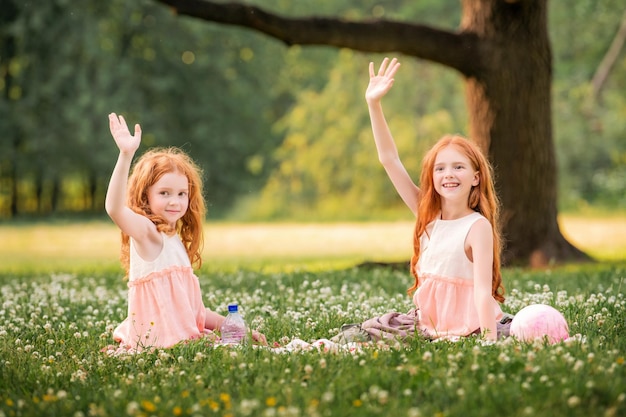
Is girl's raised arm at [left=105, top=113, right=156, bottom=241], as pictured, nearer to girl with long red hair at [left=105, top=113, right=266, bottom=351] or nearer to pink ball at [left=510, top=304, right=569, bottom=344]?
girl with long red hair at [left=105, top=113, right=266, bottom=351]

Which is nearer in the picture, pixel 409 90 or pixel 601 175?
pixel 601 175

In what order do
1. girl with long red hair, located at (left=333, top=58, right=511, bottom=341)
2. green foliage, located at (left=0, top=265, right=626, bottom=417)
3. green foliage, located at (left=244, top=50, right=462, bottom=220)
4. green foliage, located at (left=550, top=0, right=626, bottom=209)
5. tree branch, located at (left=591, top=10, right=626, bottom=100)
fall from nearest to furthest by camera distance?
green foliage, located at (left=0, top=265, right=626, bottom=417) → girl with long red hair, located at (left=333, top=58, right=511, bottom=341) → tree branch, located at (left=591, top=10, right=626, bottom=100) → green foliage, located at (left=550, top=0, right=626, bottom=209) → green foliage, located at (left=244, top=50, right=462, bottom=220)

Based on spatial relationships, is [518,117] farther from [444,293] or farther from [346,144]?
[346,144]

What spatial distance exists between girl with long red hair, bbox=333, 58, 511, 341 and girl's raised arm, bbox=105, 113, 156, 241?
1.58 meters

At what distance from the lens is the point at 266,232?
25484 millimetres

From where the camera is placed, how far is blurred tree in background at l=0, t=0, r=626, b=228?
99.6 ft

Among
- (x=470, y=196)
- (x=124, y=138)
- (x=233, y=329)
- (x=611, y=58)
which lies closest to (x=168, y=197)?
(x=124, y=138)

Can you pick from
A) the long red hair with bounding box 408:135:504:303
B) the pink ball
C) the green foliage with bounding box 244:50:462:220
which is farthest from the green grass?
the green foliage with bounding box 244:50:462:220

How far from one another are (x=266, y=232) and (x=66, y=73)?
12385mm

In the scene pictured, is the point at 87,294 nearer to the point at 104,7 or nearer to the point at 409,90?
the point at 409,90

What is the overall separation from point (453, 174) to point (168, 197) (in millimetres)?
1999

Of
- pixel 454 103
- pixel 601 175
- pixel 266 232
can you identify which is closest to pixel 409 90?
pixel 454 103

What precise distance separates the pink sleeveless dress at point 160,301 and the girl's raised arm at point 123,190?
0.26 m

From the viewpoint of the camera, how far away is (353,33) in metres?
11.8
